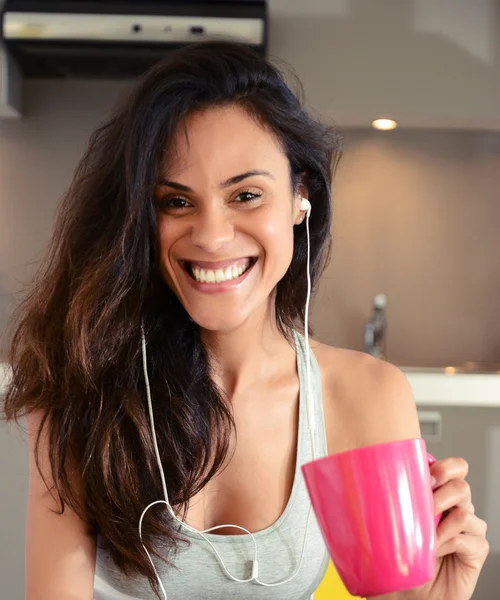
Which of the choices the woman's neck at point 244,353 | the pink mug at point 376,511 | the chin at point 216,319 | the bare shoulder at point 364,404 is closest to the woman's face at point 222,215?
the chin at point 216,319

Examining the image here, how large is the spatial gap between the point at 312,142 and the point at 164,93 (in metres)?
0.24

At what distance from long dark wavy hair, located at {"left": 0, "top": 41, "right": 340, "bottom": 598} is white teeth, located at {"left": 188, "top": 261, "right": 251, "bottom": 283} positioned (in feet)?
0.21

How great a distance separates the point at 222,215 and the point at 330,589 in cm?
66

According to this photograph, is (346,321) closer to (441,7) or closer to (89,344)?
(441,7)

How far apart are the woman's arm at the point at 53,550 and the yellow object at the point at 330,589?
41 cm

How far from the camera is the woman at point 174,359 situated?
0.98m

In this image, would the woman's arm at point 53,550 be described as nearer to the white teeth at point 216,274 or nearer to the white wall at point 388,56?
the white teeth at point 216,274

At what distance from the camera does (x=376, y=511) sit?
633 millimetres

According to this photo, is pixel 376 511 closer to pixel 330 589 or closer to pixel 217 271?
pixel 217 271

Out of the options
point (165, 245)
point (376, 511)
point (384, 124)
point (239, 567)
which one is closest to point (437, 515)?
point (376, 511)

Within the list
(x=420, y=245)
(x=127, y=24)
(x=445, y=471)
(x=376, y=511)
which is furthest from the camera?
(x=420, y=245)

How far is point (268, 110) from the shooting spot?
105cm

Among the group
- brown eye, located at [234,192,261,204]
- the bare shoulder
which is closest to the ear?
brown eye, located at [234,192,261,204]

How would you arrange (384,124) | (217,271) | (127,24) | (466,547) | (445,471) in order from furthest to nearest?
1. (384,124)
2. (127,24)
3. (217,271)
4. (466,547)
5. (445,471)
